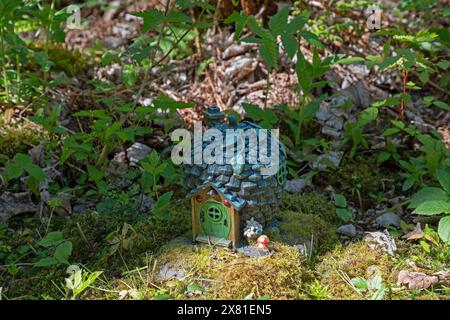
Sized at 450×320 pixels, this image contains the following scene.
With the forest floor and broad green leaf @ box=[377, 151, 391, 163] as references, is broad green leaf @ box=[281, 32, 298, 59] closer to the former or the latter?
the forest floor

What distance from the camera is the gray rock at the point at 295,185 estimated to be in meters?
3.54

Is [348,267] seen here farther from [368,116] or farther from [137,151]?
[137,151]

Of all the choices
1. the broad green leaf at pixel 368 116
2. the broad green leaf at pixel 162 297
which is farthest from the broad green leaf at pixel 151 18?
the broad green leaf at pixel 368 116

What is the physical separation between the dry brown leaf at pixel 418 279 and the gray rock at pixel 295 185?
37.9 inches

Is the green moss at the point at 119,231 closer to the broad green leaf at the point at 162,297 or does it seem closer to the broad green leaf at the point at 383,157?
the broad green leaf at the point at 162,297

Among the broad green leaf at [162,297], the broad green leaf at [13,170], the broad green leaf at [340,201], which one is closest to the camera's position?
the broad green leaf at [162,297]

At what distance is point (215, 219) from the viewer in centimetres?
281

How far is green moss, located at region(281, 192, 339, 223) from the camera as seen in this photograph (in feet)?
10.8

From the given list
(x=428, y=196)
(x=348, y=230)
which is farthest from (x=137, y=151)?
(x=428, y=196)

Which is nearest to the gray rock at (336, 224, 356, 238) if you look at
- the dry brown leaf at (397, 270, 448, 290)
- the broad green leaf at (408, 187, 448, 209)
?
the broad green leaf at (408, 187, 448, 209)

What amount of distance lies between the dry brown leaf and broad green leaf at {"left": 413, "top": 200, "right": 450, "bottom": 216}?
0.30m

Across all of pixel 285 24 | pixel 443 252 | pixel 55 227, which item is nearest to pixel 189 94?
pixel 285 24

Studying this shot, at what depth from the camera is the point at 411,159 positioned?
3613mm

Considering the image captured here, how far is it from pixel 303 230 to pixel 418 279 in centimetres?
61
